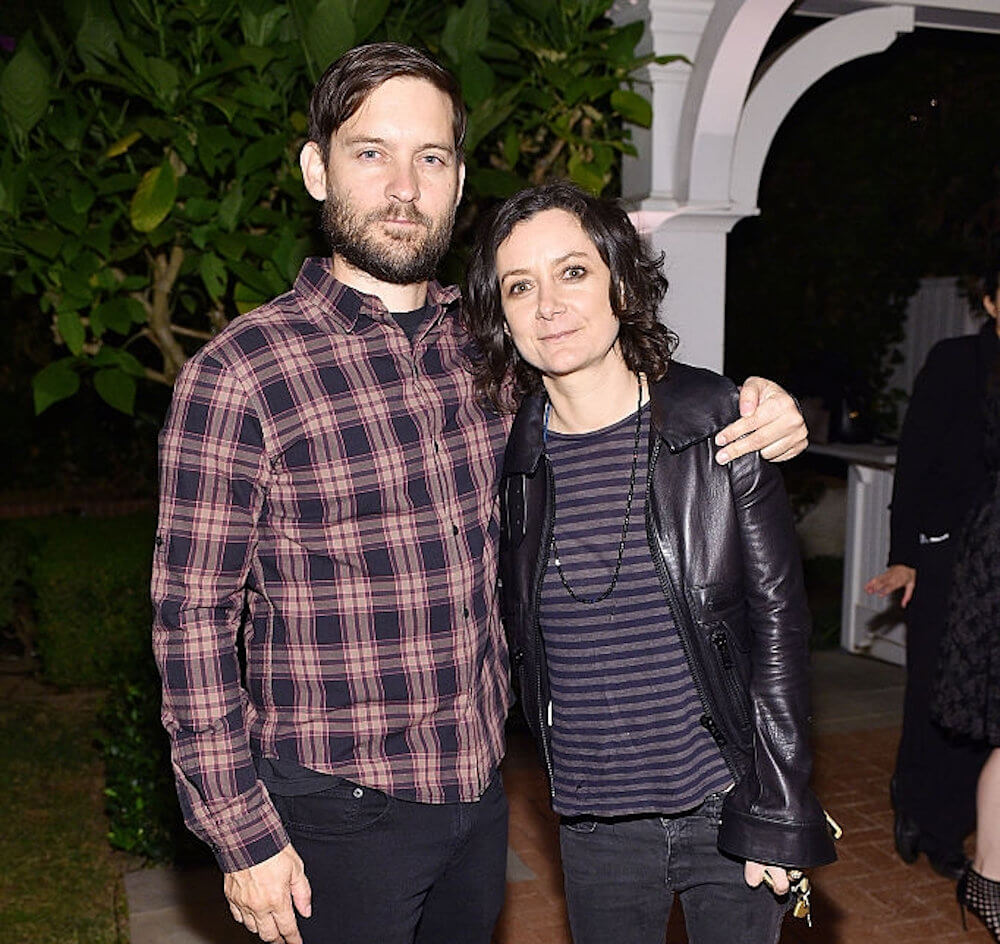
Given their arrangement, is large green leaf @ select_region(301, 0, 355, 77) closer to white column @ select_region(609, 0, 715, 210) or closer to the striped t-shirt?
white column @ select_region(609, 0, 715, 210)

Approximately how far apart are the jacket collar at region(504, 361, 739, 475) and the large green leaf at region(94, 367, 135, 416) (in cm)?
166

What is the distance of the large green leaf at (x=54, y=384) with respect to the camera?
368cm

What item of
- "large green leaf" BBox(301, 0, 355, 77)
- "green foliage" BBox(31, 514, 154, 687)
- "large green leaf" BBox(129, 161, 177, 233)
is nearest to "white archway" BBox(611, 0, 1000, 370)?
"large green leaf" BBox(301, 0, 355, 77)

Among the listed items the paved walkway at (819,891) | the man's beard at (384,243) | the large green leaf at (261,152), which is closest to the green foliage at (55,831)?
the paved walkway at (819,891)

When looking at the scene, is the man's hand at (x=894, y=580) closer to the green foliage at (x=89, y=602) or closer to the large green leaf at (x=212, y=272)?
the large green leaf at (x=212, y=272)

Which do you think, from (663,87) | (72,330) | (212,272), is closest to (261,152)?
(212,272)

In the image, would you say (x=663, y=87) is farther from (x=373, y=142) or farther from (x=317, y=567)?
(x=317, y=567)

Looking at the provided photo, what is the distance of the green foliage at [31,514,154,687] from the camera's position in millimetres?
6727

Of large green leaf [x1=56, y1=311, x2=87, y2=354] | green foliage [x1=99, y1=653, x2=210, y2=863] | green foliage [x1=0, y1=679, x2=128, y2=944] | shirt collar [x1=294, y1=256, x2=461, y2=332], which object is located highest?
shirt collar [x1=294, y1=256, x2=461, y2=332]

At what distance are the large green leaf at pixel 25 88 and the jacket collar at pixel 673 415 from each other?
196cm

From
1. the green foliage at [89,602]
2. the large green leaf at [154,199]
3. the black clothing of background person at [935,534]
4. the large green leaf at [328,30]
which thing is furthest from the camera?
the green foliage at [89,602]

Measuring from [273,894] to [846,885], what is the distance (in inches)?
112

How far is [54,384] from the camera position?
3.72 m

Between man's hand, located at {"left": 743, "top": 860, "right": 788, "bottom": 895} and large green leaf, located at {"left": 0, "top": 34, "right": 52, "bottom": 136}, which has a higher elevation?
large green leaf, located at {"left": 0, "top": 34, "right": 52, "bottom": 136}
